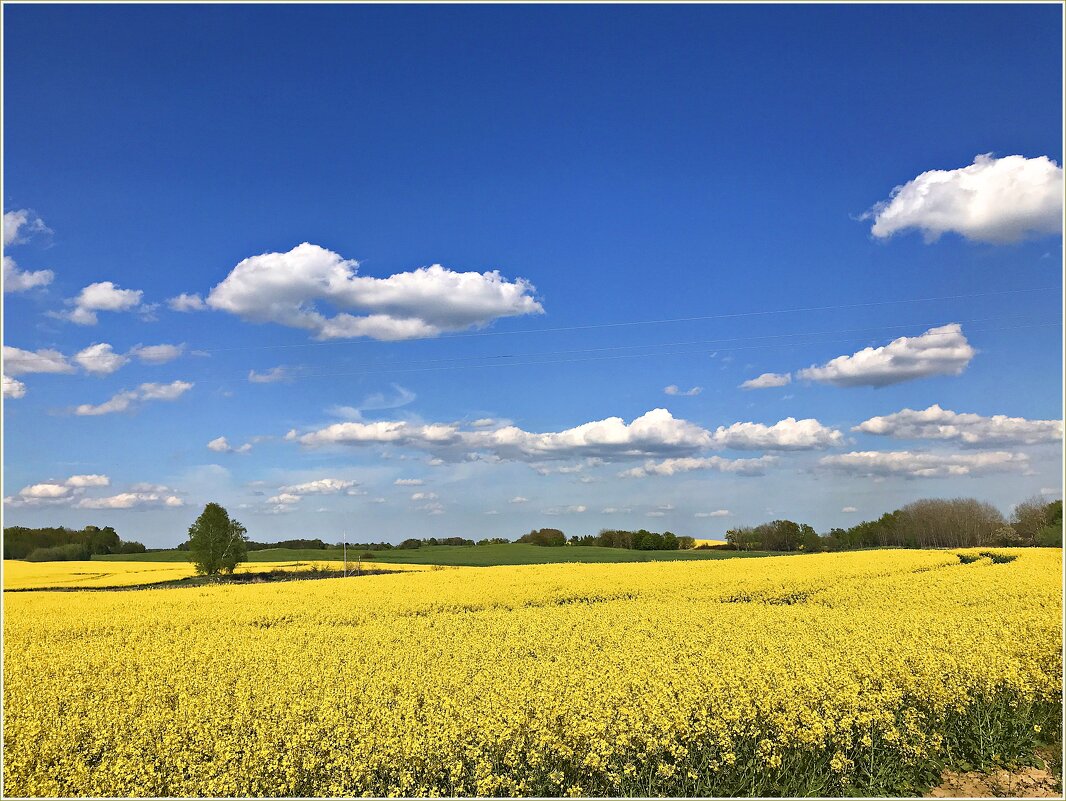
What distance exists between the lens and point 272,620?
16.5 meters

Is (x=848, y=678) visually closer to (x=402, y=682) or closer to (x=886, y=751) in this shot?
(x=886, y=751)

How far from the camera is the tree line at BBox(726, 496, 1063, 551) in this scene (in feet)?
171

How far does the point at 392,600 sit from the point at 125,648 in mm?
7968

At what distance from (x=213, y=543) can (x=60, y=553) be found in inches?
273

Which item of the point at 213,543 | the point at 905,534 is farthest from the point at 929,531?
the point at 213,543

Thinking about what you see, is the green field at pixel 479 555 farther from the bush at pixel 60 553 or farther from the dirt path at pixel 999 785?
the dirt path at pixel 999 785

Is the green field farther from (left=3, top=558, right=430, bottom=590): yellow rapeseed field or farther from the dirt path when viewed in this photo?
the dirt path

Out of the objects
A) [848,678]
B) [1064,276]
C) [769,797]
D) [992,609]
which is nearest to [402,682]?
[769,797]

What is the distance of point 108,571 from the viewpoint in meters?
36.2

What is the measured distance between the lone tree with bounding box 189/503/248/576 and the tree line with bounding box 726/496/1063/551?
37.5 meters

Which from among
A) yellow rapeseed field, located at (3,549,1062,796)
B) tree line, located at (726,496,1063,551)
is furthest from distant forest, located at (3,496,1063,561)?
yellow rapeseed field, located at (3,549,1062,796)

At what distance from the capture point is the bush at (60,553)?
105ft

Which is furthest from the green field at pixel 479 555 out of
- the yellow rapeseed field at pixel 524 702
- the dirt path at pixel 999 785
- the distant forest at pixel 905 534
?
the dirt path at pixel 999 785

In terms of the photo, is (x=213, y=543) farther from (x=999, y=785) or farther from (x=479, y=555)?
(x=999, y=785)
